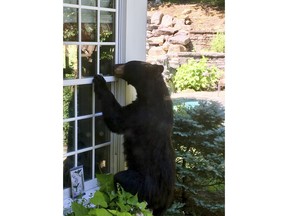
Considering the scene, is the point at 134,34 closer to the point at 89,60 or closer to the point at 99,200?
the point at 89,60

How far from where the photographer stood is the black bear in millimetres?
3379

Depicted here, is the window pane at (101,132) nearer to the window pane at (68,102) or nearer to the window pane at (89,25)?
the window pane at (68,102)

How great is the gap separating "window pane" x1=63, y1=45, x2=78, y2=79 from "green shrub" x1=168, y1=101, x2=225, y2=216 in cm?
68

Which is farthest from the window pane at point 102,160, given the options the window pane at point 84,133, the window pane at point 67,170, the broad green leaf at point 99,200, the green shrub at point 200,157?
the green shrub at point 200,157

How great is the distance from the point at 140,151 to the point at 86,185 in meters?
0.41

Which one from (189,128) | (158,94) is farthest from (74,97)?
(189,128)

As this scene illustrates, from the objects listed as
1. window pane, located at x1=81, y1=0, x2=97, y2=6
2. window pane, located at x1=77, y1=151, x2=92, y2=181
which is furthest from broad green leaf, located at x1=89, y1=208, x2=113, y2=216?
window pane, located at x1=81, y1=0, x2=97, y2=6

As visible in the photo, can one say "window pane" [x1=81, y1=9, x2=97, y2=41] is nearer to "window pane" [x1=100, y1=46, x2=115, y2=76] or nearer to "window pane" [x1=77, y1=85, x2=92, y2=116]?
"window pane" [x1=100, y1=46, x2=115, y2=76]

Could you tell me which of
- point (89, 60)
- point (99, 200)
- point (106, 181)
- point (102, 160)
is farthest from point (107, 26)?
point (99, 200)

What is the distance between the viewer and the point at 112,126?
343 centimetres
